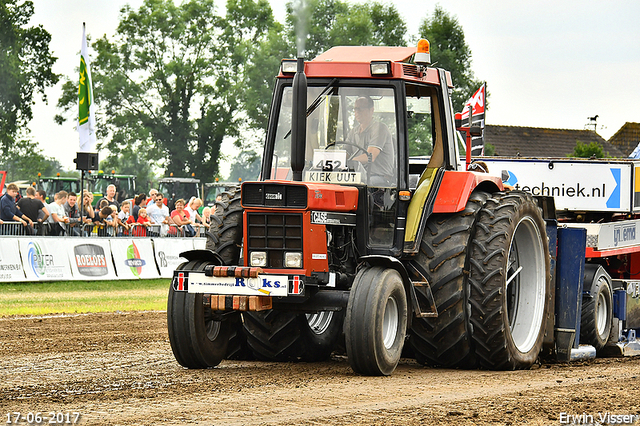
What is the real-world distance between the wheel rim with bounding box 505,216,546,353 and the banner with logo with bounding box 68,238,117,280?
1222 centimetres

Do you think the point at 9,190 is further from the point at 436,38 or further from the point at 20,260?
the point at 436,38

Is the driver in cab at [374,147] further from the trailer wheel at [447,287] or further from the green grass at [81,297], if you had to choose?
the green grass at [81,297]

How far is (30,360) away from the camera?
8.52 meters

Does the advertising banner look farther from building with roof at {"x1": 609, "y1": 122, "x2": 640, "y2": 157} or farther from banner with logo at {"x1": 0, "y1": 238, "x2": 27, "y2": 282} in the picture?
building with roof at {"x1": 609, "y1": 122, "x2": 640, "y2": 157}

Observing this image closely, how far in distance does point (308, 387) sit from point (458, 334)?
5.51 ft

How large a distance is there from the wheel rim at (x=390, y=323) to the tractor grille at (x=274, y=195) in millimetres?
1056

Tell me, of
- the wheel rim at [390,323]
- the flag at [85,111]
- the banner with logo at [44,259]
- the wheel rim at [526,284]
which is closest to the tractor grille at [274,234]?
the wheel rim at [390,323]

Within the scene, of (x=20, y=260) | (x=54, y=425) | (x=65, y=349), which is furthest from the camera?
(x=20, y=260)

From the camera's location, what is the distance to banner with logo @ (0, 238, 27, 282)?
17.8 metres

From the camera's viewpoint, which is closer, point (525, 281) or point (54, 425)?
point (54, 425)

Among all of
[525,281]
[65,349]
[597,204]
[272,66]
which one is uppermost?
[272,66]

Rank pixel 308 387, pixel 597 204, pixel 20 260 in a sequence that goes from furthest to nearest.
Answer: pixel 20 260 → pixel 597 204 → pixel 308 387

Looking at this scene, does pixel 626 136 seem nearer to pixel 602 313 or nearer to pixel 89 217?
pixel 89 217

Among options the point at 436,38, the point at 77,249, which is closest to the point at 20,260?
the point at 77,249
